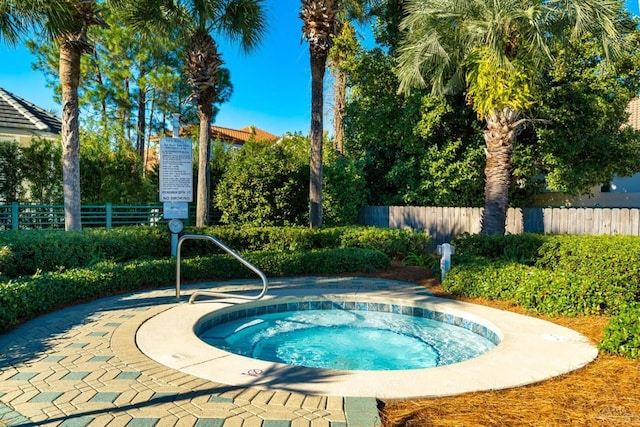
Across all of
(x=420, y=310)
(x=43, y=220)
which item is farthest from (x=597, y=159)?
(x=43, y=220)

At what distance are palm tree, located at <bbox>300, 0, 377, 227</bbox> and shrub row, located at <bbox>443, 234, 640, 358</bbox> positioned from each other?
4.83 metres

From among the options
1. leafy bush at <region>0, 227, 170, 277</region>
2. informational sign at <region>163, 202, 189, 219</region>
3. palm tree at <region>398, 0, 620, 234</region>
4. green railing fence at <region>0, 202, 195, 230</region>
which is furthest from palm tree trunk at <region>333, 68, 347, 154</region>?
leafy bush at <region>0, 227, 170, 277</region>

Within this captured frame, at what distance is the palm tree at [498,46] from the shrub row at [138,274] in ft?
13.6

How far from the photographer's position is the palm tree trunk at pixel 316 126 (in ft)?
41.7

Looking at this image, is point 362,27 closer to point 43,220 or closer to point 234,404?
point 43,220

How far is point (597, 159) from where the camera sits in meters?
15.1

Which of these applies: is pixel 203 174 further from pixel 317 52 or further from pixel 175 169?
pixel 317 52

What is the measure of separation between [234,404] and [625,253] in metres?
6.83

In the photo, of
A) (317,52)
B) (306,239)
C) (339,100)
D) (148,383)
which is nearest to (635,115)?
(339,100)

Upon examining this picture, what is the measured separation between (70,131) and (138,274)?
12.1 feet

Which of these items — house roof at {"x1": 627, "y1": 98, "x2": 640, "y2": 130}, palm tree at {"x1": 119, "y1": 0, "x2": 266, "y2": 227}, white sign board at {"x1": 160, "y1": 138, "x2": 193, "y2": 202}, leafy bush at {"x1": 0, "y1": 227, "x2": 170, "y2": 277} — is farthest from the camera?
house roof at {"x1": 627, "y1": 98, "x2": 640, "y2": 130}

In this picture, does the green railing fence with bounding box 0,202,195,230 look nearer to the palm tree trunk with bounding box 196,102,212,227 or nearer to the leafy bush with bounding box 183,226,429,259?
the palm tree trunk with bounding box 196,102,212,227

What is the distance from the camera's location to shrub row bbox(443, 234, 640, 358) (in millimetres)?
4969

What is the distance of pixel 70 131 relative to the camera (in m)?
9.52
